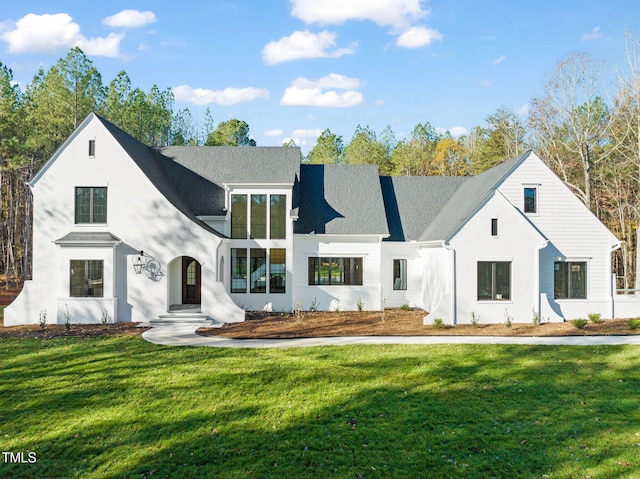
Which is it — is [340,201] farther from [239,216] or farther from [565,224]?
[565,224]

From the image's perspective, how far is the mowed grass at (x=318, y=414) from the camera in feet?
20.0

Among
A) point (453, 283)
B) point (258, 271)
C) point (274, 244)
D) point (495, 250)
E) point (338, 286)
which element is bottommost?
point (338, 286)

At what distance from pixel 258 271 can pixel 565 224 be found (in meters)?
13.7

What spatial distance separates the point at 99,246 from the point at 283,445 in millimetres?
12952

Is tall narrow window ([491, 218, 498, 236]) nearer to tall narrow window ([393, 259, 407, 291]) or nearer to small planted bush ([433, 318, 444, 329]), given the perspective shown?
small planted bush ([433, 318, 444, 329])

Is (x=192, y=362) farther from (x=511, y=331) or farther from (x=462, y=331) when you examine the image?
(x=511, y=331)

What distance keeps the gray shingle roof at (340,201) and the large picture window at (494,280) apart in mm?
4812

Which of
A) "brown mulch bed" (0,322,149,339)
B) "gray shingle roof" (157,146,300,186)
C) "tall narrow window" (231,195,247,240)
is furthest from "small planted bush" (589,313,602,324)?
"brown mulch bed" (0,322,149,339)

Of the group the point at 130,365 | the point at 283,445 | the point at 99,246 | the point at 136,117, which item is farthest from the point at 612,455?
the point at 136,117

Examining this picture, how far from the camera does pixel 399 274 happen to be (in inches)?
A: 808

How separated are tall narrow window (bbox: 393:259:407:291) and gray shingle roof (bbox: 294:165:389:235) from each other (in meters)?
1.95

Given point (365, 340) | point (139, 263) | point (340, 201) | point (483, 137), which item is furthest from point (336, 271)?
point (483, 137)

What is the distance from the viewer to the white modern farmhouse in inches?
651

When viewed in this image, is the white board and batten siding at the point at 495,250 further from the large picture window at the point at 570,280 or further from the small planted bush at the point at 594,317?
the small planted bush at the point at 594,317
